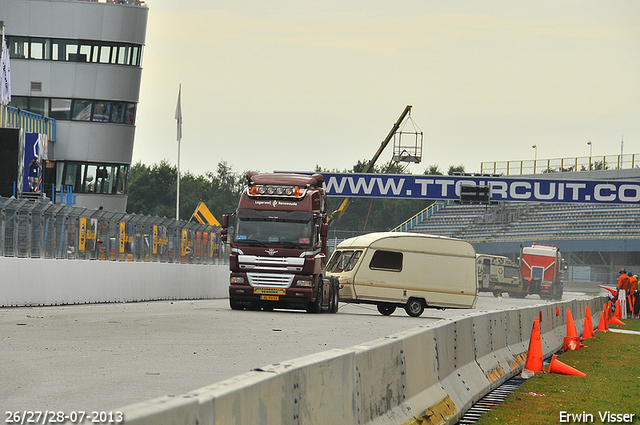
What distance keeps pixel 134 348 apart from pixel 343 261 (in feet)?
48.8

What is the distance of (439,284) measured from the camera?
25.8 meters

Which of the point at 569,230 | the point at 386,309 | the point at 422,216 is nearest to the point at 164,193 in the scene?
the point at 422,216

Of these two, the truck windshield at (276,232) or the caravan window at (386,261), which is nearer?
the truck windshield at (276,232)

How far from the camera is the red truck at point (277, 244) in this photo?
23.2 metres

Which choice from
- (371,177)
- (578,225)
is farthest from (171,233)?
(578,225)

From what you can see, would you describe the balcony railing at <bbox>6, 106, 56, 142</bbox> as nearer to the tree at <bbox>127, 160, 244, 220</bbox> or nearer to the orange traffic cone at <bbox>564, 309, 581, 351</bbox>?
the orange traffic cone at <bbox>564, 309, 581, 351</bbox>

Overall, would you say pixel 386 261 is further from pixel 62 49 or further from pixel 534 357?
pixel 62 49

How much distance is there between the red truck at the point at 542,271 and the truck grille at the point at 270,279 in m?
36.8

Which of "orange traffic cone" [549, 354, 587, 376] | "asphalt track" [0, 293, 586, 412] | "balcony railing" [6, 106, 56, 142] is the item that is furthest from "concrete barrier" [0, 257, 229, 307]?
"balcony railing" [6, 106, 56, 142]

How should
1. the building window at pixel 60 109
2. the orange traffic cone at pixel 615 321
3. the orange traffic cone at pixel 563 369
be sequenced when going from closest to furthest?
the orange traffic cone at pixel 563 369
the orange traffic cone at pixel 615 321
the building window at pixel 60 109

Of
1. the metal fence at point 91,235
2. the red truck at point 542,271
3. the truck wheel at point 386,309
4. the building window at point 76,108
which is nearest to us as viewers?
the metal fence at point 91,235

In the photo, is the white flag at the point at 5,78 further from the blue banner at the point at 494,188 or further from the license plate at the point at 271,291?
the license plate at the point at 271,291

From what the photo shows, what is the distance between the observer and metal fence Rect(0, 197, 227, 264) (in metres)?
21.4

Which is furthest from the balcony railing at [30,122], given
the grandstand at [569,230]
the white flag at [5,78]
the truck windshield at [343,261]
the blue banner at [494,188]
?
the grandstand at [569,230]
